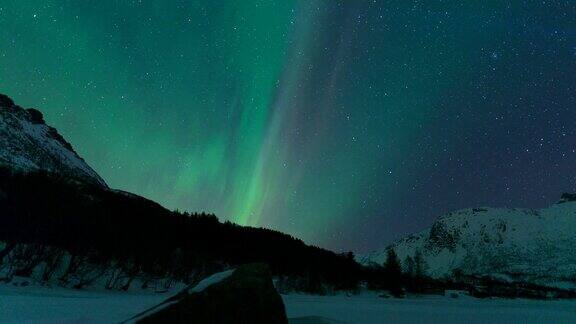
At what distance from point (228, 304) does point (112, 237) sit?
5458 centimetres

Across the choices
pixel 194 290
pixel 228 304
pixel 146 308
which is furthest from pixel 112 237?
pixel 228 304

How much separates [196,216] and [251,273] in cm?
8939

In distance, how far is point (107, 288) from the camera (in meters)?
51.1

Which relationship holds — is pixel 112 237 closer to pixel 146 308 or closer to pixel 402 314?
pixel 402 314

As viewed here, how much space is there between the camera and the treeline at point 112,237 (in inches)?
1954

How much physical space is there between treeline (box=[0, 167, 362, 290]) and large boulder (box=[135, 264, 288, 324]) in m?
43.7

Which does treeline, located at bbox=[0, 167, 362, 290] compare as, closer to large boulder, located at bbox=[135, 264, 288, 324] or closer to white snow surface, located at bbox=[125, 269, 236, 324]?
white snow surface, located at bbox=[125, 269, 236, 324]

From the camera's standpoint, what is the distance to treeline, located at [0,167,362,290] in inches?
1954

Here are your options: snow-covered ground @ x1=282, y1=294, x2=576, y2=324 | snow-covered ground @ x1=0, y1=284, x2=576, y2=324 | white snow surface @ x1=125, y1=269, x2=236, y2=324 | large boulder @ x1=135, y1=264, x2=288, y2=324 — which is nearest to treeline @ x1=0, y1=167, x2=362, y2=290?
snow-covered ground @ x1=0, y1=284, x2=576, y2=324

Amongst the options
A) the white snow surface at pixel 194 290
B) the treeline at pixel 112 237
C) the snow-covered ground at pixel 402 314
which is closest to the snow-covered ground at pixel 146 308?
the snow-covered ground at pixel 402 314

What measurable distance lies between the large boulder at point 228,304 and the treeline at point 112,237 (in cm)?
4371

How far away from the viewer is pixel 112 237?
5825 cm

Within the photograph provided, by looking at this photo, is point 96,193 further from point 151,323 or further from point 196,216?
point 151,323

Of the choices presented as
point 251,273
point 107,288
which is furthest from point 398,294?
point 251,273
